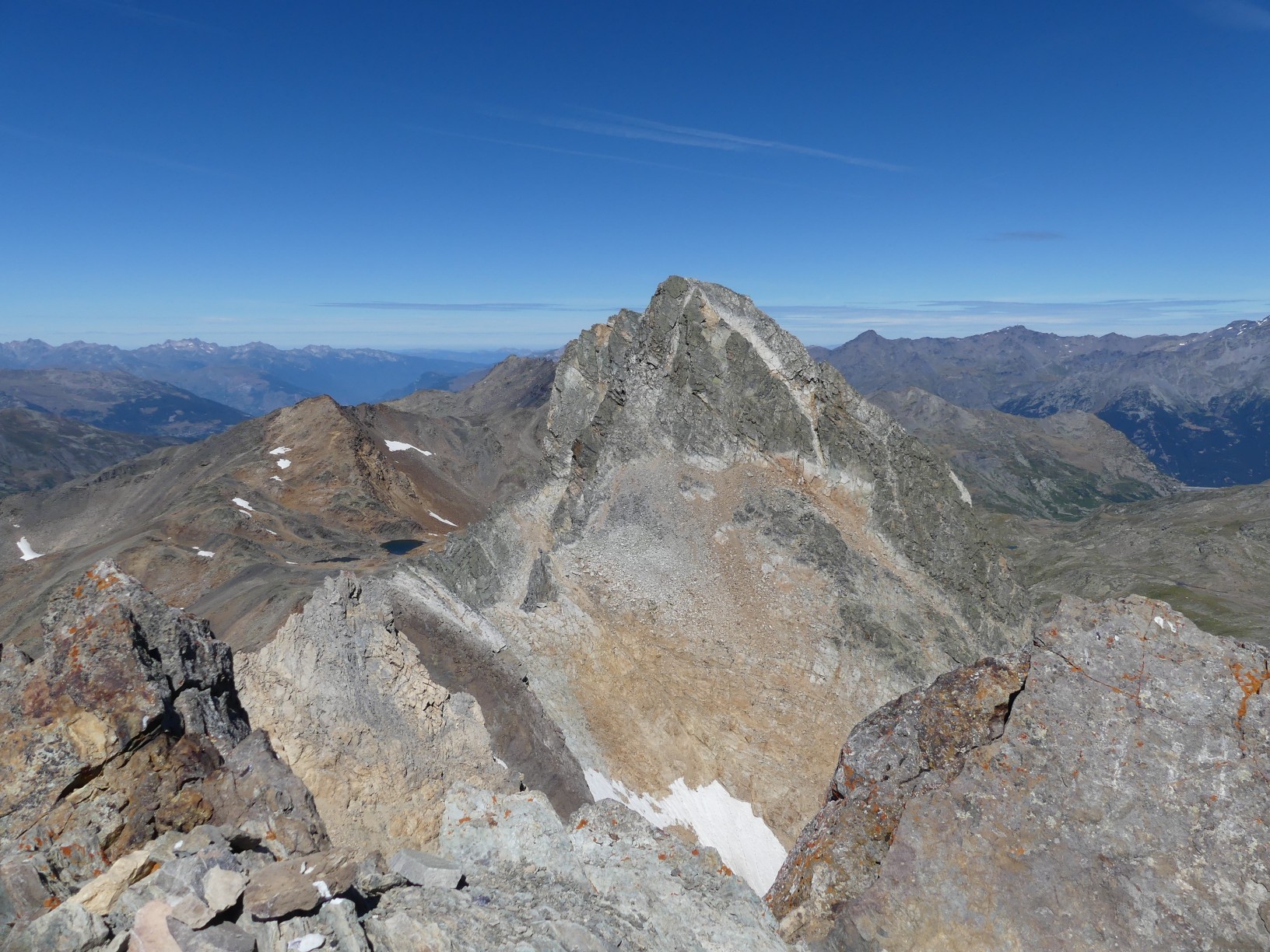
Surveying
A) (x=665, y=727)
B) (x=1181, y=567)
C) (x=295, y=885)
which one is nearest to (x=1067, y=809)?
(x=295, y=885)

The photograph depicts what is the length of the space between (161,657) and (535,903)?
1037 centimetres

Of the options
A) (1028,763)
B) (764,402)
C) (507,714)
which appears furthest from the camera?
(764,402)

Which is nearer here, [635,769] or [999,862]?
[999,862]

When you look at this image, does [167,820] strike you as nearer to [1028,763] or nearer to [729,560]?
[1028,763]

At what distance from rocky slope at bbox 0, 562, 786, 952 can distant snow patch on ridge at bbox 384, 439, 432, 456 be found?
125 meters

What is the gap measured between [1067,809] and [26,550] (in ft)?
461

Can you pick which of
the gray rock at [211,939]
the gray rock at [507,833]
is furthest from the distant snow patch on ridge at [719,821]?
the gray rock at [211,939]

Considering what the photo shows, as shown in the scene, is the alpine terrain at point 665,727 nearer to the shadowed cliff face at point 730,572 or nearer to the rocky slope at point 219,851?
the rocky slope at point 219,851

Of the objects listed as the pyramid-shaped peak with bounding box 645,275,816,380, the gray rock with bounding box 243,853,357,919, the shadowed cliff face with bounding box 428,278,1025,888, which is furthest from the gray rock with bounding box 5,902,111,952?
the pyramid-shaped peak with bounding box 645,275,816,380

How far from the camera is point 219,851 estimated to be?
9.77 metres

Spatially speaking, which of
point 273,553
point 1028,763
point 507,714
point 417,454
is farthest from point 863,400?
point 417,454

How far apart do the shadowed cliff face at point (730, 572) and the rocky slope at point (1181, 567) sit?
92252mm

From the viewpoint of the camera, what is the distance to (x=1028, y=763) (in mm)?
13344

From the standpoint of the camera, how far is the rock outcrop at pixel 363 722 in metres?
20.8
